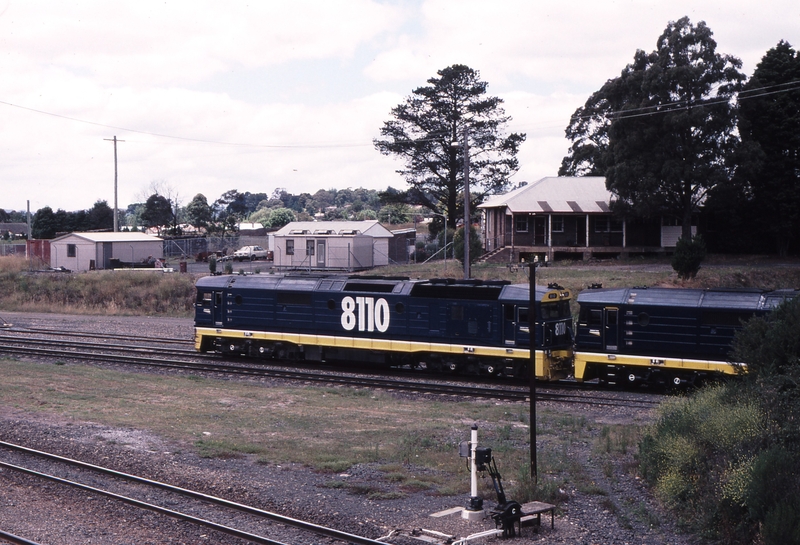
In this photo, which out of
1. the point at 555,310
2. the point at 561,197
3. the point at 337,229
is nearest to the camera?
the point at 555,310

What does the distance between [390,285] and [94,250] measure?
139 feet

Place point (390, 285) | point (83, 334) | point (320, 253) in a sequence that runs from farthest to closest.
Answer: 1. point (320, 253)
2. point (83, 334)
3. point (390, 285)

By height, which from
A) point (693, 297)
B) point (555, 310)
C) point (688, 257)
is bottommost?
point (555, 310)

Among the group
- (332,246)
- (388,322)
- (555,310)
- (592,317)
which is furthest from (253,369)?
(332,246)

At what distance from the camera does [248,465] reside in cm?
1554

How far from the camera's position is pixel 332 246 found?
197 feet

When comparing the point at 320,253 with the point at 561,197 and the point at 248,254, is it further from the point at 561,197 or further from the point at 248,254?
the point at 561,197

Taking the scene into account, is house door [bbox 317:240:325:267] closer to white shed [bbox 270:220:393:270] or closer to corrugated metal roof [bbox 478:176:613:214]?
white shed [bbox 270:220:393:270]

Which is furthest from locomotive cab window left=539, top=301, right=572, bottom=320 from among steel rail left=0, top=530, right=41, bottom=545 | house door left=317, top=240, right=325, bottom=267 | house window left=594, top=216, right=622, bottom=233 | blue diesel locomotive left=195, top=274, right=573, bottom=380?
house door left=317, top=240, right=325, bottom=267

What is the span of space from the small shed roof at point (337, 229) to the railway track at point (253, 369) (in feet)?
81.6

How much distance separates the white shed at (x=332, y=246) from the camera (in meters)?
59.6

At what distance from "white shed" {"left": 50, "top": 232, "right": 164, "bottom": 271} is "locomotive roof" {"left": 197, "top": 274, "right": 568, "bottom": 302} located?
115 ft

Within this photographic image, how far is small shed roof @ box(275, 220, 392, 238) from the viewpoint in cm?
6177

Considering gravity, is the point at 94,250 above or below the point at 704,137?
below
